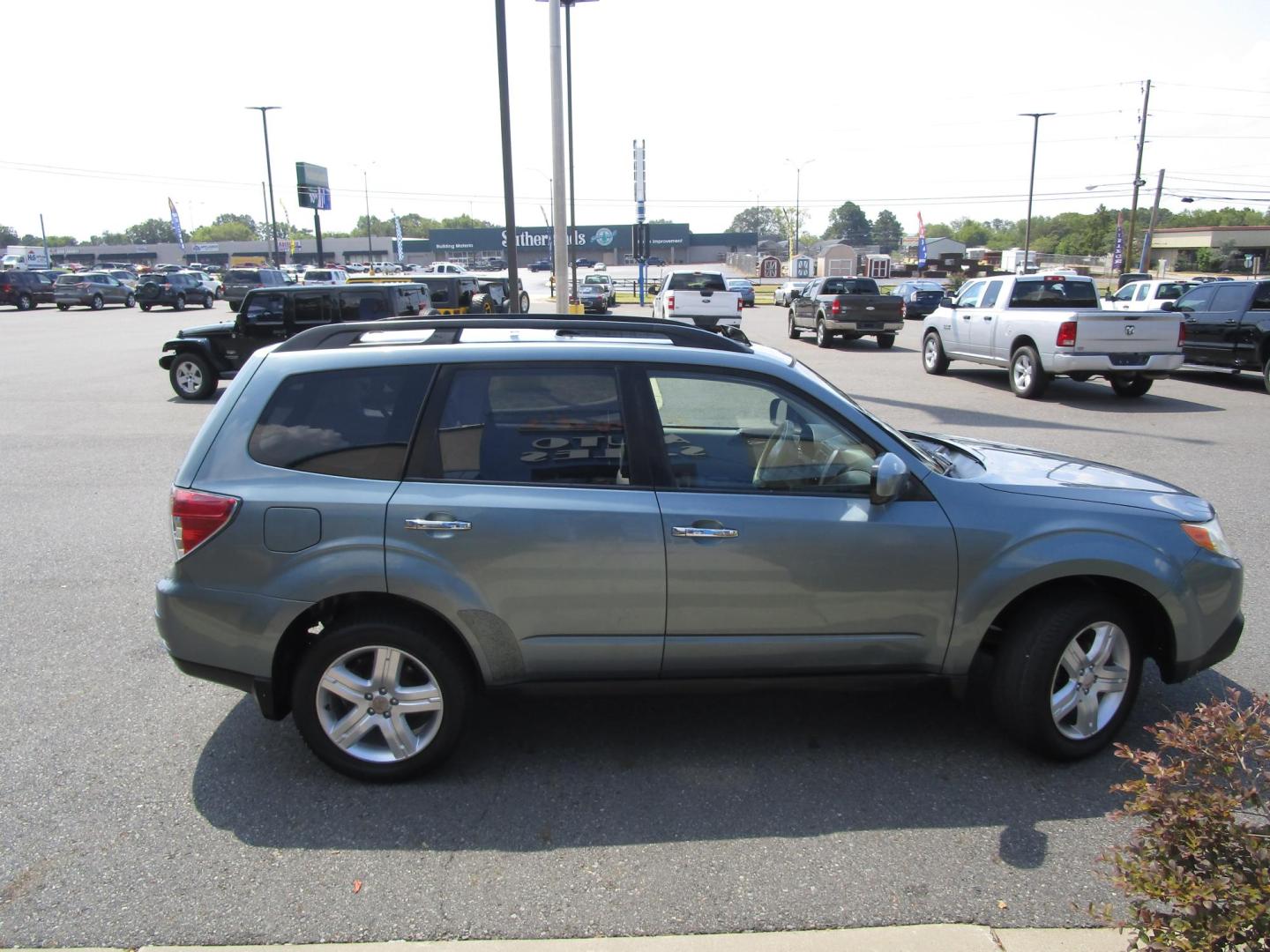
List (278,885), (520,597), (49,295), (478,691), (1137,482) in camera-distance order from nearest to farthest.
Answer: (278,885) < (520,597) < (478,691) < (1137,482) < (49,295)

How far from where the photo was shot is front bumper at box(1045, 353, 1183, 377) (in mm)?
13883

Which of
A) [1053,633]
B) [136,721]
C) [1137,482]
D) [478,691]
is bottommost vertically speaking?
[136,721]

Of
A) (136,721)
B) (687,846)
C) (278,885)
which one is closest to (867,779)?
(687,846)

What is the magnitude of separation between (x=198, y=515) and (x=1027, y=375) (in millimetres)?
14067

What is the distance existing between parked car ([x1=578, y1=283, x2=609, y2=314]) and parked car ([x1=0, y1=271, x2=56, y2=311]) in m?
26.1

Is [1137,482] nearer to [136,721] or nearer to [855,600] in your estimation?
[855,600]

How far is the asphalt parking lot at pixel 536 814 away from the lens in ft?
9.74

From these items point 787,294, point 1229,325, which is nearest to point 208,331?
point 1229,325

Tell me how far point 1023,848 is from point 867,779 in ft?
2.12

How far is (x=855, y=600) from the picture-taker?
3.69 m

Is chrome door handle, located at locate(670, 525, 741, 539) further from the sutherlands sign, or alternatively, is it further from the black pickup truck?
the sutherlands sign

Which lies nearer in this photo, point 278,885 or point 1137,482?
Answer: point 278,885

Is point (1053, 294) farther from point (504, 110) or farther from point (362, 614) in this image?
point (362, 614)

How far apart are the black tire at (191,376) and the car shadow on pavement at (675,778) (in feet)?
39.0
